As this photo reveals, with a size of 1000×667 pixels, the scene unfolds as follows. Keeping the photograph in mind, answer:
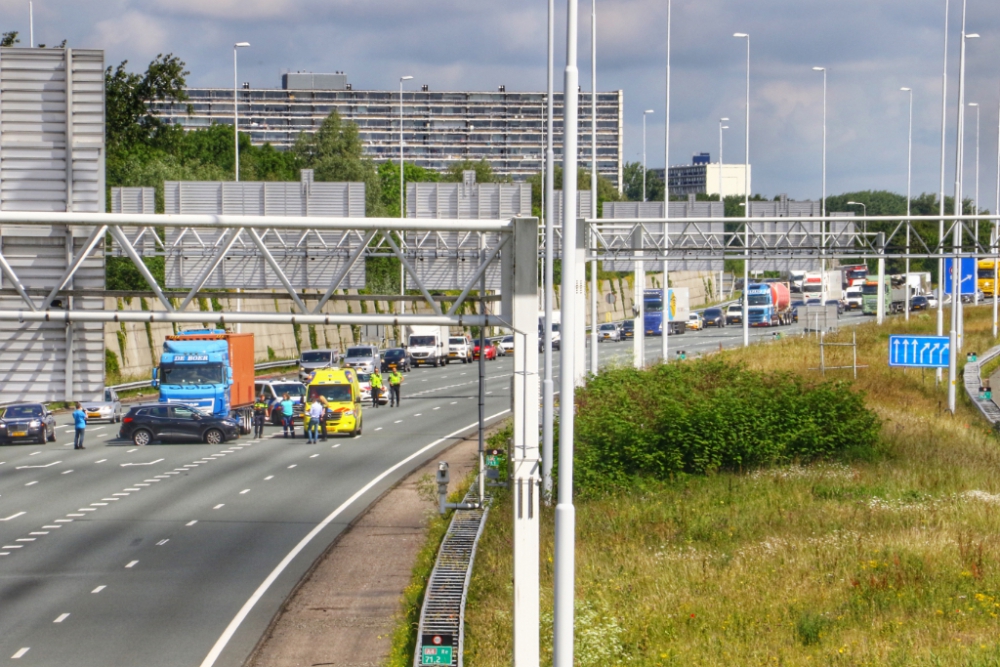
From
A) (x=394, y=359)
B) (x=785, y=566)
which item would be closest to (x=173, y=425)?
(x=785, y=566)

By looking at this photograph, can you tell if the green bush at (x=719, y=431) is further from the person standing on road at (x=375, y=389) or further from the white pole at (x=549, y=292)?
the person standing on road at (x=375, y=389)

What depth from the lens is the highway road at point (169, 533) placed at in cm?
1930

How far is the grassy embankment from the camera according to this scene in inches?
683

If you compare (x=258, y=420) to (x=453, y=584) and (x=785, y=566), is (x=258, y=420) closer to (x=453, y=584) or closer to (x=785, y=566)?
(x=453, y=584)

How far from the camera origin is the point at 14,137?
18.9m

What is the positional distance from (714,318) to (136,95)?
68.7 meters

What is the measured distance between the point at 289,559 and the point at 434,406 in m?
32.3

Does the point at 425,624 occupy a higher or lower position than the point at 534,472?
lower

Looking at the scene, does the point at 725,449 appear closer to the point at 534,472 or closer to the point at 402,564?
the point at 402,564

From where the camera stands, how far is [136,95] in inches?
2306

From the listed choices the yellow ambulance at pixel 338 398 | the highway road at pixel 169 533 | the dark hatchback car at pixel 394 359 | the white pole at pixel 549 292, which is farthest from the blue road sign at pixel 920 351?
the dark hatchback car at pixel 394 359

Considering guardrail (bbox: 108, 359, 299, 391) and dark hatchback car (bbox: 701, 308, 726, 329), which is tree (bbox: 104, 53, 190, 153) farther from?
dark hatchback car (bbox: 701, 308, 726, 329)

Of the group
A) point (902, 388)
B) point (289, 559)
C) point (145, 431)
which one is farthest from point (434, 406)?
point (289, 559)

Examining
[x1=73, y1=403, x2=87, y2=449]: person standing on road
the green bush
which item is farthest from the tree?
the green bush
